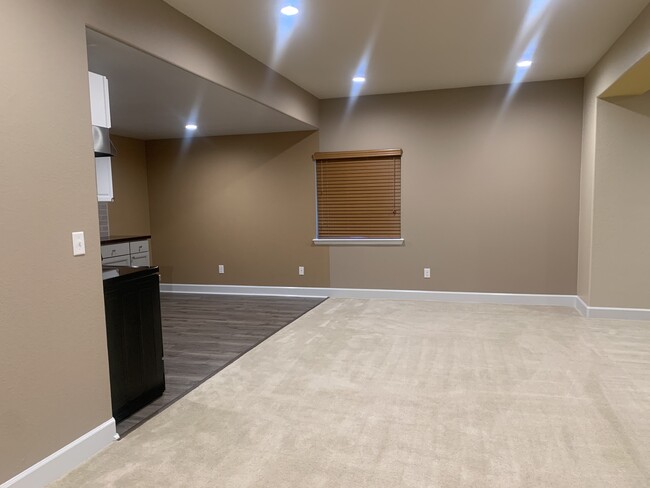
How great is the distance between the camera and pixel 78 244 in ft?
7.49

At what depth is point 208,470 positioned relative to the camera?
222 centimetres

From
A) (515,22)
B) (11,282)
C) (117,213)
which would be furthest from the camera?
(117,213)

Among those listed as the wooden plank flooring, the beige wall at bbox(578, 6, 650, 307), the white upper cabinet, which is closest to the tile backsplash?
the wooden plank flooring

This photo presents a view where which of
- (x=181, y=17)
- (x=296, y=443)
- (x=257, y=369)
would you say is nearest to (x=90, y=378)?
(x=296, y=443)

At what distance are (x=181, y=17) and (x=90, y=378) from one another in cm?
238

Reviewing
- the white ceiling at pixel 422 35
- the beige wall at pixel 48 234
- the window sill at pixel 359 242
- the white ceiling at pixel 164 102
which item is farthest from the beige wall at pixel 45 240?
the window sill at pixel 359 242

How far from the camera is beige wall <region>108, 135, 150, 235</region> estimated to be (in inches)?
248

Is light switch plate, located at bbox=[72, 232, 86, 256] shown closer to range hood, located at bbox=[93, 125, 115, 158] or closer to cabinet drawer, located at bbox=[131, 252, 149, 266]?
range hood, located at bbox=[93, 125, 115, 158]

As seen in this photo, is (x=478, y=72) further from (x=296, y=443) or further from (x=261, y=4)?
(x=296, y=443)

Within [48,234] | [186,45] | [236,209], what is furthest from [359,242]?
[48,234]

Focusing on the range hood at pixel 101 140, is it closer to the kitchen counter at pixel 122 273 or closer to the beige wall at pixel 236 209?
the kitchen counter at pixel 122 273

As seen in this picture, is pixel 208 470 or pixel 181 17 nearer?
pixel 208 470

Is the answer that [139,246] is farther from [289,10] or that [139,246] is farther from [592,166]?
[592,166]

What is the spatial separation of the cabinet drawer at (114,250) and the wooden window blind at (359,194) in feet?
8.06
